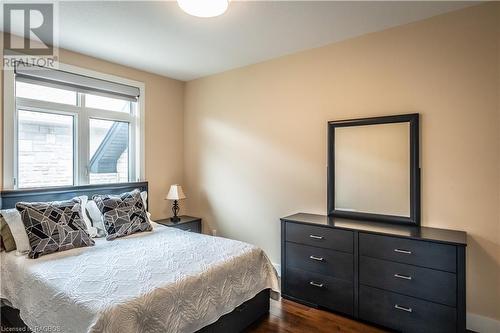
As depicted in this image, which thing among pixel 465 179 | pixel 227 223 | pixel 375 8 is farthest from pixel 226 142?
pixel 465 179

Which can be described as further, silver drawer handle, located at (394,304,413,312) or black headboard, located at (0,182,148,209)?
black headboard, located at (0,182,148,209)

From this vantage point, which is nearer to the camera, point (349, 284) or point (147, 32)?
point (349, 284)

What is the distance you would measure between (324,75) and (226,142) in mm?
1542

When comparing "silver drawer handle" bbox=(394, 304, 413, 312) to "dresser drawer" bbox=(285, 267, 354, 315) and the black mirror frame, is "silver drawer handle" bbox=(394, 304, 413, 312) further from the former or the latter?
the black mirror frame

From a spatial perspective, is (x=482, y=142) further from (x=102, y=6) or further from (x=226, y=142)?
(x=102, y=6)

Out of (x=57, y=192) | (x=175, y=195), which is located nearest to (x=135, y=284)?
(x=57, y=192)

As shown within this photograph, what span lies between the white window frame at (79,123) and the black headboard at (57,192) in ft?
0.40

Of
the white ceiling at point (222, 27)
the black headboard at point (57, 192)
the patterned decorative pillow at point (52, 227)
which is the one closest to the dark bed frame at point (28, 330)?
the black headboard at point (57, 192)

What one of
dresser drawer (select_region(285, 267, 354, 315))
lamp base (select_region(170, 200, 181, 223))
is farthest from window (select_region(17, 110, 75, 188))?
dresser drawer (select_region(285, 267, 354, 315))

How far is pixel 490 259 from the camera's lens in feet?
7.17

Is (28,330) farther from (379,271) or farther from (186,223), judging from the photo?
(379,271)

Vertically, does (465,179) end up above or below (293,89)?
below

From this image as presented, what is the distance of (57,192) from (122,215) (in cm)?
75

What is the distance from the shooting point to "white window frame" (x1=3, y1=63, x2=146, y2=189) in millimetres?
2725
